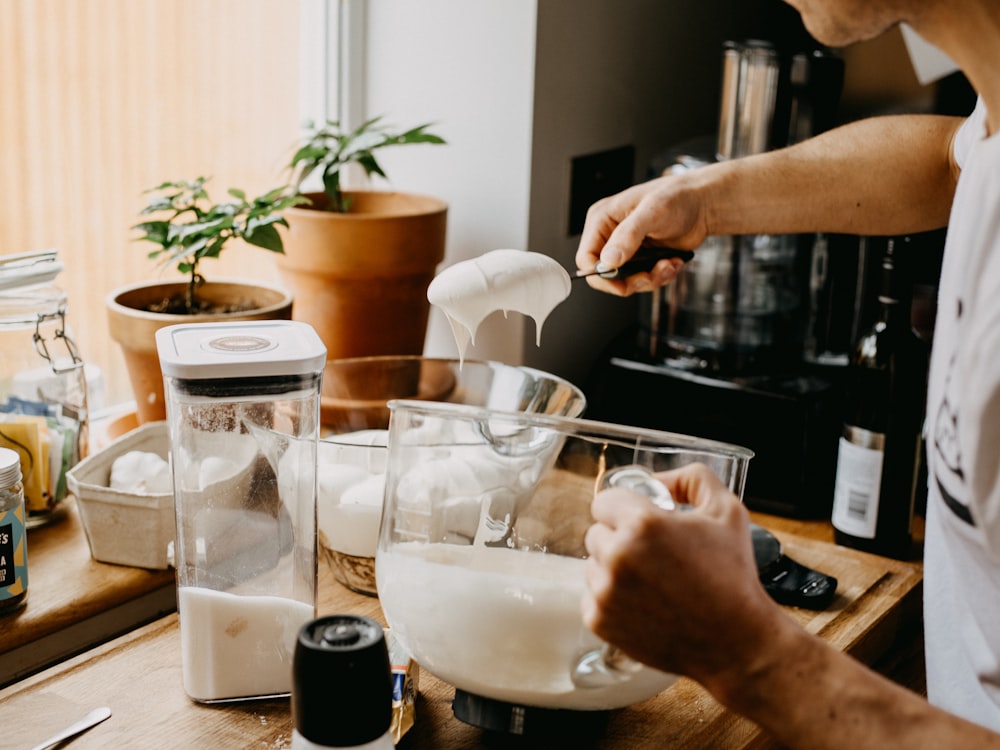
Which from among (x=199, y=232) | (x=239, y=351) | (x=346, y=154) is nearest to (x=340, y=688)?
(x=239, y=351)

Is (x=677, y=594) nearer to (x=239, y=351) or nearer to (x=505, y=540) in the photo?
(x=505, y=540)

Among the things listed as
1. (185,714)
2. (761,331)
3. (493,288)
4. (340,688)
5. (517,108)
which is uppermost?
(517,108)

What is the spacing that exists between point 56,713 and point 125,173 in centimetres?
78

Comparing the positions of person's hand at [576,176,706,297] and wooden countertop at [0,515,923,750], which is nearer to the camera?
wooden countertop at [0,515,923,750]

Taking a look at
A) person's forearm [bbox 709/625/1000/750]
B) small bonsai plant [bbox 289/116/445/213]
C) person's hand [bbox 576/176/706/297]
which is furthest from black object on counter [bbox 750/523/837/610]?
small bonsai plant [bbox 289/116/445/213]

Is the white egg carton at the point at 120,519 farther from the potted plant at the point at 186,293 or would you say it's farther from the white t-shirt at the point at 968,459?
the white t-shirt at the point at 968,459

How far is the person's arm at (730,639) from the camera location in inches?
26.7

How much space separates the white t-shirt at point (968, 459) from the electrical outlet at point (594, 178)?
0.71 m

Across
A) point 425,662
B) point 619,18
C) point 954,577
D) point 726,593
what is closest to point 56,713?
point 425,662

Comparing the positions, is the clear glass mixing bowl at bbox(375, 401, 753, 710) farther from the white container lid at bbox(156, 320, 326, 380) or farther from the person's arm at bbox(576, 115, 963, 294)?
the person's arm at bbox(576, 115, 963, 294)

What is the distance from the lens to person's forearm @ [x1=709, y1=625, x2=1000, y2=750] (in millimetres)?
676

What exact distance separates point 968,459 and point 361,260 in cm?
85

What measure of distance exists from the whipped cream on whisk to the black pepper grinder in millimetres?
324

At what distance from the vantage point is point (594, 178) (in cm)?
163
